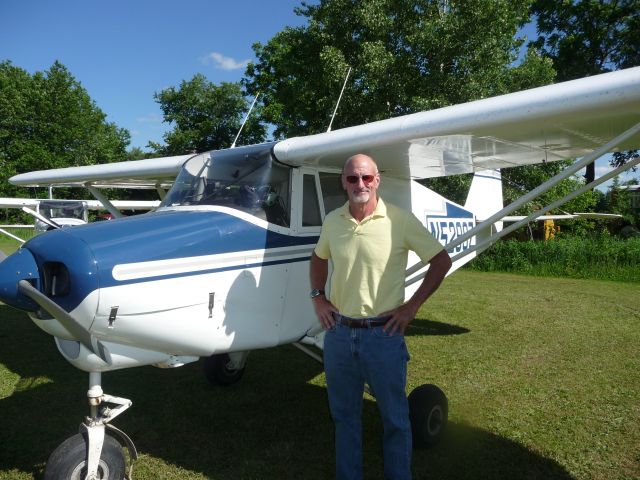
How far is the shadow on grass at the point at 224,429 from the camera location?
307 cm

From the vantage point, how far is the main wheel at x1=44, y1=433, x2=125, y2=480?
8.02ft

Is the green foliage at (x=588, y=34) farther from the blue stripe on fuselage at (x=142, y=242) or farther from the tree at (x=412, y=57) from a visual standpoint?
the blue stripe on fuselage at (x=142, y=242)

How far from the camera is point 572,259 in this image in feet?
42.7

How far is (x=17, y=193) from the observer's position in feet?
111

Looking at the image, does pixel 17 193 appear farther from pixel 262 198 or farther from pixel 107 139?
pixel 262 198

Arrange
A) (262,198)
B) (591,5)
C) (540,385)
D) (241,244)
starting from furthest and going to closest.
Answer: (591,5), (540,385), (262,198), (241,244)

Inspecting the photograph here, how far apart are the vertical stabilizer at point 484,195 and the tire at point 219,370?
3.65 m

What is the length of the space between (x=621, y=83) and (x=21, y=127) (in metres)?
44.8

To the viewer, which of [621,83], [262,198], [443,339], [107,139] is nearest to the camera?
[621,83]

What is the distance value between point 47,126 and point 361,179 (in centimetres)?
4452

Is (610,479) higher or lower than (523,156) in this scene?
lower

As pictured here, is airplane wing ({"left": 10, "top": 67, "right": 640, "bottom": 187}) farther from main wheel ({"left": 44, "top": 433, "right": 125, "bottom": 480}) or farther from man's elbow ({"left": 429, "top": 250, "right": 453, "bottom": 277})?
main wheel ({"left": 44, "top": 433, "right": 125, "bottom": 480})

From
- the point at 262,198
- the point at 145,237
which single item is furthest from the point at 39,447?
the point at 262,198

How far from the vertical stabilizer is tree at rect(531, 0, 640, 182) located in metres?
21.0
